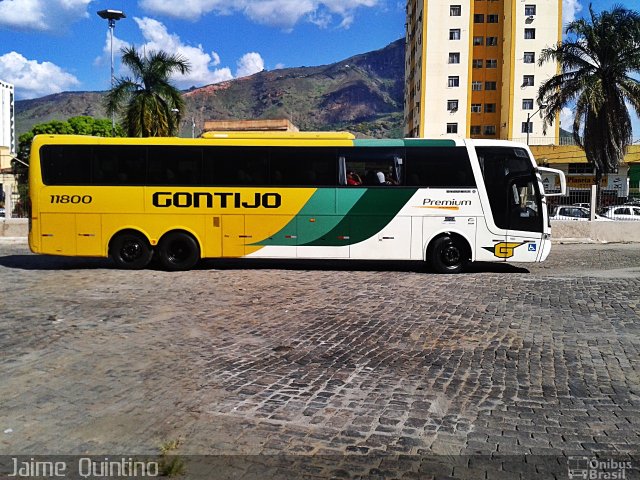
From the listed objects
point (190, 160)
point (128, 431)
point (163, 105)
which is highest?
point (163, 105)

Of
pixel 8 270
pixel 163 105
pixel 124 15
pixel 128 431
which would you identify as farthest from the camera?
pixel 124 15

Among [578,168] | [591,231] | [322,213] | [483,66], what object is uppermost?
[483,66]

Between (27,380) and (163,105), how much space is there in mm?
25253

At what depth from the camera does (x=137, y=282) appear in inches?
471

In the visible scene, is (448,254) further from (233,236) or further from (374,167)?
(233,236)

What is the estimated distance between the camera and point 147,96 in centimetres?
2866

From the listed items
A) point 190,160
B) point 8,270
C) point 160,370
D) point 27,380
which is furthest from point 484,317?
point 8,270

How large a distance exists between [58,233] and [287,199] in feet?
17.4

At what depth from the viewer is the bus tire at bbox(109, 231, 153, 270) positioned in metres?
13.8

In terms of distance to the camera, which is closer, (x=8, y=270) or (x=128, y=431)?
(x=128, y=431)

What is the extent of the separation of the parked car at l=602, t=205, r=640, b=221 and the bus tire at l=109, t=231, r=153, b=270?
16.7 metres

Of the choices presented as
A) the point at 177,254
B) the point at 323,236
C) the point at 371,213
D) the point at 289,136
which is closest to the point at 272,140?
the point at 289,136

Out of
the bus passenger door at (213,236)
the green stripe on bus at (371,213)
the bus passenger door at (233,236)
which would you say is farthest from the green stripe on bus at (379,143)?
the bus passenger door at (213,236)

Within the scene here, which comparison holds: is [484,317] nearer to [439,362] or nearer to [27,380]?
[439,362]
